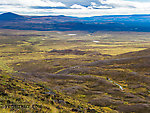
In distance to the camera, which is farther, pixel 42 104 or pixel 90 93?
pixel 90 93

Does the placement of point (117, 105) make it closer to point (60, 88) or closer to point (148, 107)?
point (148, 107)

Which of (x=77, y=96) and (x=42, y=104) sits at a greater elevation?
(x=42, y=104)

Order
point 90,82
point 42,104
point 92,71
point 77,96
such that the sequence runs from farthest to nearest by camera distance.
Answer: point 92,71 → point 90,82 → point 77,96 → point 42,104

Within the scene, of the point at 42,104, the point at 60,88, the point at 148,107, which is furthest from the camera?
the point at 60,88

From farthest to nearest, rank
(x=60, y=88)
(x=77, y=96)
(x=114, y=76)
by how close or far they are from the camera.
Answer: (x=114, y=76) < (x=60, y=88) < (x=77, y=96)

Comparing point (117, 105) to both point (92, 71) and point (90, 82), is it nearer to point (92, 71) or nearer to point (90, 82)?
point (90, 82)

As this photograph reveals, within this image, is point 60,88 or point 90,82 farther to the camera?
point 90,82

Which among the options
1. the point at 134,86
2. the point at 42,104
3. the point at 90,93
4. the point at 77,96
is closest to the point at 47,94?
the point at 42,104

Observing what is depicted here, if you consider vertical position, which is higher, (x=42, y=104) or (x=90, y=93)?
(x=42, y=104)

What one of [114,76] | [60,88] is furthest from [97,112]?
[114,76]
